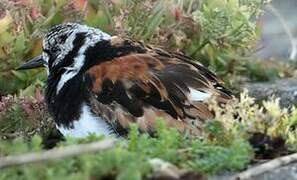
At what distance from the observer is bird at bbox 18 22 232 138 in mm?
3686

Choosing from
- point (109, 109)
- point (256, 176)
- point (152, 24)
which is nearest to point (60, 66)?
point (109, 109)

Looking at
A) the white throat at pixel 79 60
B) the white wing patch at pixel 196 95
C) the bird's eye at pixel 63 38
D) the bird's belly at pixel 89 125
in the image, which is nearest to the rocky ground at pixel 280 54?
the white wing patch at pixel 196 95

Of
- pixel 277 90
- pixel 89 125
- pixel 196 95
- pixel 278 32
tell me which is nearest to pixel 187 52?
pixel 277 90

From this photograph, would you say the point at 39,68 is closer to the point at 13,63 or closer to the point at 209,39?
the point at 13,63

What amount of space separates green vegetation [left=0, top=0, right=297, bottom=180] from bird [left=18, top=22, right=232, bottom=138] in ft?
0.72

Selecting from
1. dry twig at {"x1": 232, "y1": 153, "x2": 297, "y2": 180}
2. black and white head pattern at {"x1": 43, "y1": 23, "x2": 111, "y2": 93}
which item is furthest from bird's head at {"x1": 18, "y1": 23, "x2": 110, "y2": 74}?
dry twig at {"x1": 232, "y1": 153, "x2": 297, "y2": 180}

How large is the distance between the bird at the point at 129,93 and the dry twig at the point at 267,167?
60 cm

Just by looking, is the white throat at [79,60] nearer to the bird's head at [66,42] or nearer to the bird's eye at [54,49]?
the bird's head at [66,42]

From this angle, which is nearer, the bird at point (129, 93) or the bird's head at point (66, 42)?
the bird at point (129, 93)

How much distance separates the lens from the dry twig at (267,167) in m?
2.77

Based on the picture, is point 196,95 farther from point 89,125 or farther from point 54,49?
point 54,49

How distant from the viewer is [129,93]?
12.2 ft

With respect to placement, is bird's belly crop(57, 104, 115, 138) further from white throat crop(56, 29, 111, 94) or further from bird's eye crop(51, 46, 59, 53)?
bird's eye crop(51, 46, 59, 53)

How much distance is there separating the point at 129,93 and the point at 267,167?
1.02 m
